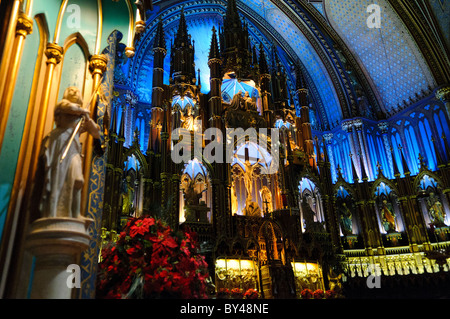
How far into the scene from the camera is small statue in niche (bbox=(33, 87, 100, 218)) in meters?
4.38

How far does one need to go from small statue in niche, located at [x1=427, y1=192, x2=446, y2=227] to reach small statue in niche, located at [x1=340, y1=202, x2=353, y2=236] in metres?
3.51

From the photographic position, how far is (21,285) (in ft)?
14.7

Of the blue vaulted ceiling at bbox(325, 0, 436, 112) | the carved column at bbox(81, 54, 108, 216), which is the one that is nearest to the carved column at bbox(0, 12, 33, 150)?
the carved column at bbox(81, 54, 108, 216)

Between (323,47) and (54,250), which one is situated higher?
(323,47)

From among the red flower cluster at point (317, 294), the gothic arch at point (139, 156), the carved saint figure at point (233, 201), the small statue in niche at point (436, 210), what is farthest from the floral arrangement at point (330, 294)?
the gothic arch at point (139, 156)

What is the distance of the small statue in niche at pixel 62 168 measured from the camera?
4379 mm

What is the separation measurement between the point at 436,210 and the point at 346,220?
154 inches

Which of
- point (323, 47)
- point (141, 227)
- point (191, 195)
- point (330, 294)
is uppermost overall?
point (323, 47)

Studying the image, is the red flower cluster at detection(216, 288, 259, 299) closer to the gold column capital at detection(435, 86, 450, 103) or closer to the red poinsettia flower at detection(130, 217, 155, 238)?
the red poinsettia flower at detection(130, 217, 155, 238)

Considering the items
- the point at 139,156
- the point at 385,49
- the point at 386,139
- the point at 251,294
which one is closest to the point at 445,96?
the point at 386,139

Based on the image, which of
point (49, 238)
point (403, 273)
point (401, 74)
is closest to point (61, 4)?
point (49, 238)

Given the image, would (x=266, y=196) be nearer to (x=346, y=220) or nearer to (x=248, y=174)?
(x=248, y=174)

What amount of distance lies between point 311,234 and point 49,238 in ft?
43.6

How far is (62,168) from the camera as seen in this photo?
4512 millimetres
